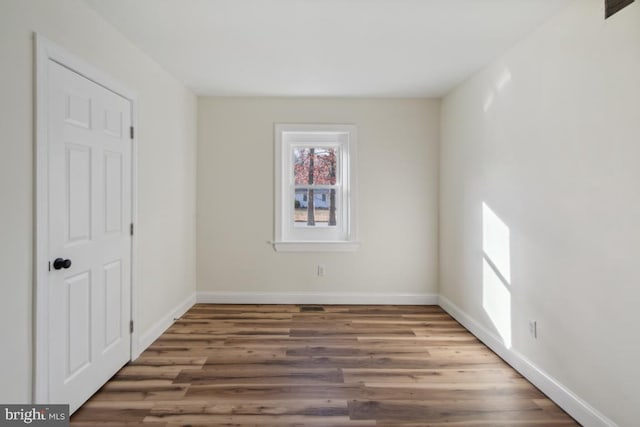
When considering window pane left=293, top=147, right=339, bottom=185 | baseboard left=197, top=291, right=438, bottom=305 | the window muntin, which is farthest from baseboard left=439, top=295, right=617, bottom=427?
window pane left=293, top=147, right=339, bottom=185

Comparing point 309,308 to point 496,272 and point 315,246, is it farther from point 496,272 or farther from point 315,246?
point 496,272

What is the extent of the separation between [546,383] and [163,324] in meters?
3.13

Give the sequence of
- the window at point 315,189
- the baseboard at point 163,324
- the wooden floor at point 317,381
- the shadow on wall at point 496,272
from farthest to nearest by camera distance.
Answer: the window at point 315,189 < the baseboard at point 163,324 < the shadow on wall at point 496,272 < the wooden floor at point 317,381

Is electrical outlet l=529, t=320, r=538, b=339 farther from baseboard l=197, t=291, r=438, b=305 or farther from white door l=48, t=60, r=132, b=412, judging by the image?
white door l=48, t=60, r=132, b=412

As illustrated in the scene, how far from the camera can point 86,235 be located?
211cm

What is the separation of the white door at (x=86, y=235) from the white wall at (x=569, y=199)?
2.94 m

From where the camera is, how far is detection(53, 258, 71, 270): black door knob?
183cm

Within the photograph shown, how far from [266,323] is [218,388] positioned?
47.2 inches

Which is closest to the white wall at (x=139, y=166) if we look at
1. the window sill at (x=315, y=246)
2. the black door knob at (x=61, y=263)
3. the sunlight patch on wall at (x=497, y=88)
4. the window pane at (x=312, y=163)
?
the black door knob at (x=61, y=263)

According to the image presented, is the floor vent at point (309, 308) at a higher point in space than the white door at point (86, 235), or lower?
lower

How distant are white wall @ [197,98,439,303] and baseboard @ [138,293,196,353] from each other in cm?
28

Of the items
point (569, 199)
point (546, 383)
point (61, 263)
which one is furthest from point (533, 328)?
point (61, 263)

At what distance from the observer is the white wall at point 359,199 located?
4047mm

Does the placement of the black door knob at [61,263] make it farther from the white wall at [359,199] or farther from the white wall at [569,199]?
the white wall at [569,199]
